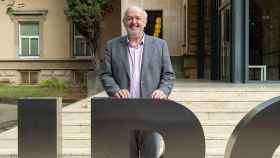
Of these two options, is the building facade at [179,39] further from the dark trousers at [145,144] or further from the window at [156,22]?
the dark trousers at [145,144]

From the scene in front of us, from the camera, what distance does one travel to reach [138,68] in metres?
4.83

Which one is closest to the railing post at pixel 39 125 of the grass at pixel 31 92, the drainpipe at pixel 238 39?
the drainpipe at pixel 238 39

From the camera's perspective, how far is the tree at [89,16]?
76.1 feet

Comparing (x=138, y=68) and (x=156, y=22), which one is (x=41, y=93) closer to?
(x=156, y=22)

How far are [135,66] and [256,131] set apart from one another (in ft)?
3.46

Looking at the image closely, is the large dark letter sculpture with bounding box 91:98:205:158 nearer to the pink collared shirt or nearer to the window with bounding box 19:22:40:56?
the pink collared shirt

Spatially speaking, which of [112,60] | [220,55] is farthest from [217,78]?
[112,60]

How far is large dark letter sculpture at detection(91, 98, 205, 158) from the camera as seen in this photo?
15.5ft

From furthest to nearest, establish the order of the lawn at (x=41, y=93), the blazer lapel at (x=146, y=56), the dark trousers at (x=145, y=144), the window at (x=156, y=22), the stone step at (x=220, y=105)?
the window at (x=156, y=22) → the lawn at (x=41, y=93) → the stone step at (x=220, y=105) → the blazer lapel at (x=146, y=56) → the dark trousers at (x=145, y=144)

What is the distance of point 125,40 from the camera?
16.0 ft

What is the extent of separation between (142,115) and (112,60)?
51cm

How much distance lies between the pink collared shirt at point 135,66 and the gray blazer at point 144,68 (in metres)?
0.03

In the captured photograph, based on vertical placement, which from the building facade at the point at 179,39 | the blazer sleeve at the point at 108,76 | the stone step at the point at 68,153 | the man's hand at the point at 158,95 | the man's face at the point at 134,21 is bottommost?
the stone step at the point at 68,153

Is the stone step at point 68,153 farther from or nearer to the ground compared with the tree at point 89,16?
nearer to the ground
